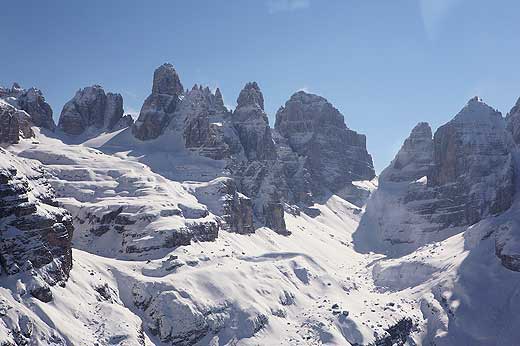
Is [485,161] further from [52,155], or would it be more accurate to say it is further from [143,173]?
[52,155]

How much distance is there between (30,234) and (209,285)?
1555 inches

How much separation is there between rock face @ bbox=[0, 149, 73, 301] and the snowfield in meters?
2.84

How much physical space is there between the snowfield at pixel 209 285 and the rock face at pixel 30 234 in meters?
2.84

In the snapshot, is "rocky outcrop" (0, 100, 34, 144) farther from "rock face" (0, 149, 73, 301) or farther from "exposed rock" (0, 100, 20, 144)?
"rock face" (0, 149, 73, 301)

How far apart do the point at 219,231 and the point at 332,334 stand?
174 ft

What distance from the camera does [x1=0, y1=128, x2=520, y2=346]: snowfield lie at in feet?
309

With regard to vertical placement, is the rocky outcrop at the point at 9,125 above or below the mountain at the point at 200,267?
above

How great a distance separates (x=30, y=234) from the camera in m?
88.3

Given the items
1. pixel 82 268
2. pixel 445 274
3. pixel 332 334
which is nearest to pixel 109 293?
pixel 82 268

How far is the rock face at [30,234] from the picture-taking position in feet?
279

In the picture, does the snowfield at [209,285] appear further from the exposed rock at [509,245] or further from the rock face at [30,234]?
the rock face at [30,234]

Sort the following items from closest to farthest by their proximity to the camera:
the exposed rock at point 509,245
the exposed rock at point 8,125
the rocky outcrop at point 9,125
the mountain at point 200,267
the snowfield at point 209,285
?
the mountain at point 200,267, the snowfield at point 209,285, the exposed rock at point 509,245, the rocky outcrop at point 9,125, the exposed rock at point 8,125

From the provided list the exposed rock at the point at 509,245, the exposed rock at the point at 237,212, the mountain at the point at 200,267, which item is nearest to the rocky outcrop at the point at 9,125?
the mountain at the point at 200,267

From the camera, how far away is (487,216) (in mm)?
177750
